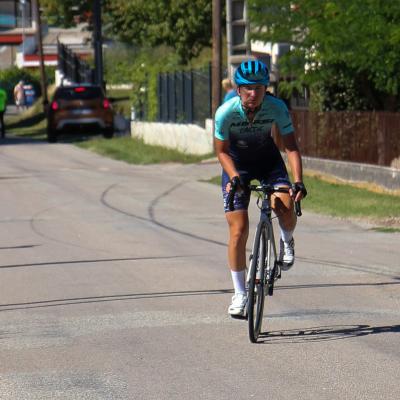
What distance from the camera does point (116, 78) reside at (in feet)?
192

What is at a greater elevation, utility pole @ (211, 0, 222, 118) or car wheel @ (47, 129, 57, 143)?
utility pole @ (211, 0, 222, 118)

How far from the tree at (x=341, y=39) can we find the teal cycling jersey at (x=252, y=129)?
34.7ft

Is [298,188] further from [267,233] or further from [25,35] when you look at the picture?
[25,35]

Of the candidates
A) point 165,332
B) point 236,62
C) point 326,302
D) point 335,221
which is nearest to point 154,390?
point 165,332

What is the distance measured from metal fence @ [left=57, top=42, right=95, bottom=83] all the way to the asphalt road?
1313 inches

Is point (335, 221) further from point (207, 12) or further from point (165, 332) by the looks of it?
point (207, 12)

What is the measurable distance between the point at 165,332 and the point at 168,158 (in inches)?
790

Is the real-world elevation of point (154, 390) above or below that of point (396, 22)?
below

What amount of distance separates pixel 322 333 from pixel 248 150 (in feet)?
4.39

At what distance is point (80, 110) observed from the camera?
3519cm

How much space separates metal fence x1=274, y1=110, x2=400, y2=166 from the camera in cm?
2038

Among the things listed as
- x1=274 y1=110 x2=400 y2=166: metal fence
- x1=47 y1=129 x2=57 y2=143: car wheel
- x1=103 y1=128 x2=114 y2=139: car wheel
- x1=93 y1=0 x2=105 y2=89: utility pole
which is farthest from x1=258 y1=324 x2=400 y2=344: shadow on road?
x1=93 y1=0 x2=105 y2=89: utility pole

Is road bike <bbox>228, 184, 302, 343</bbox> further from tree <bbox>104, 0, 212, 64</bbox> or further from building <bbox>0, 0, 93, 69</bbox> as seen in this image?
building <bbox>0, 0, 93, 69</bbox>

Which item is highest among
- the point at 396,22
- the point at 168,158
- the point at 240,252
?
the point at 396,22
